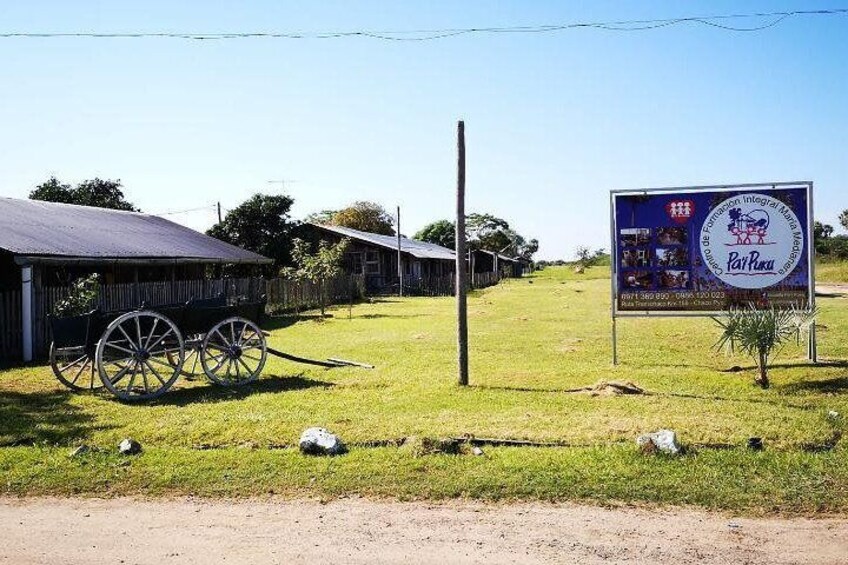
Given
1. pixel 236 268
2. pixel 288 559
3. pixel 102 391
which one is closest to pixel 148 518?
pixel 288 559

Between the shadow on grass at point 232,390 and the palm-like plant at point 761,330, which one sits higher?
the palm-like plant at point 761,330

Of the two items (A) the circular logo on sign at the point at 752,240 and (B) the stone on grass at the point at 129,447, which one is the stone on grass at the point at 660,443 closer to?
(B) the stone on grass at the point at 129,447

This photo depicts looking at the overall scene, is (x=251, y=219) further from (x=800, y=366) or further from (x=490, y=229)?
(x=490, y=229)

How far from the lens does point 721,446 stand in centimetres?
682

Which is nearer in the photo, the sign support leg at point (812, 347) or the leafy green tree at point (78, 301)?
the sign support leg at point (812, 347)

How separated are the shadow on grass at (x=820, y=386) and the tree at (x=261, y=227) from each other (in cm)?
3083

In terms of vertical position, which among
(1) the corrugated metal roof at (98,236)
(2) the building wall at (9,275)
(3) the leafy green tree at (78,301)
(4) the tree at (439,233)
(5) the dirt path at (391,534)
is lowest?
(5) the dirt path at (391,534)

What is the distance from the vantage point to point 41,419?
8609mm

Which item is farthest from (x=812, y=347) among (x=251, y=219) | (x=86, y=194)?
(x=86, y=194)

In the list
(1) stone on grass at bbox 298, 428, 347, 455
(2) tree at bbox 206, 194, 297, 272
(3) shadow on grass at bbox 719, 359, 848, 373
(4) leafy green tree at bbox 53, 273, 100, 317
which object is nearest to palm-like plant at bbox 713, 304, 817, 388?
(3) shadow on grass at bbox 719, 359, 848, 373

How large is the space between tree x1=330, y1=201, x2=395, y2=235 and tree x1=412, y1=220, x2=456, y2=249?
11.6 metres

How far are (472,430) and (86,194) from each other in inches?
1734

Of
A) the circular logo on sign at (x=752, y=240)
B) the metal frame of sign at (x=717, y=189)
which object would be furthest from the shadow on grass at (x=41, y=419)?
the circular logo on sign at (x=752, y=240)

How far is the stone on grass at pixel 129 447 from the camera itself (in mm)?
6848
